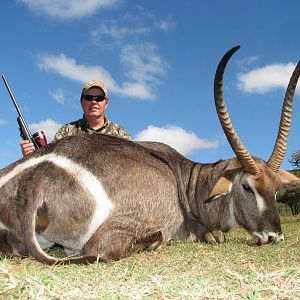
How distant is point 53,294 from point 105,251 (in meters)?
1.45

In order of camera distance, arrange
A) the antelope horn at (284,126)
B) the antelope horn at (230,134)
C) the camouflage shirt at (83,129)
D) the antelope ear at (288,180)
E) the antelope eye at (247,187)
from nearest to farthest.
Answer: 1. the antelope horn at (230,134)
2. the antelope eye at (247,187)
3. the antelope horn at (284,126)
4. the antelope ear at (288,180)
5. the camouflage shirt at (83,129)

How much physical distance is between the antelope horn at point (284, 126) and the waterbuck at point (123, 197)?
0.01 m

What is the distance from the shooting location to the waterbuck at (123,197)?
15.7 ft

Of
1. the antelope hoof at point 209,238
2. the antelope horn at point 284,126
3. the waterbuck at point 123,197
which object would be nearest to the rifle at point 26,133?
the waterbuck at point 123,197

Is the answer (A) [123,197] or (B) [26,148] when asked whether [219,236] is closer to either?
(A) [123,197]

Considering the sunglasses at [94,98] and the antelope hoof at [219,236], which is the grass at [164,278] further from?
the sunglasses at [94,98]

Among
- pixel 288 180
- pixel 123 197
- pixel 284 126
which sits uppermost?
pixel 284 126

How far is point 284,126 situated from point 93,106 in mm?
4071

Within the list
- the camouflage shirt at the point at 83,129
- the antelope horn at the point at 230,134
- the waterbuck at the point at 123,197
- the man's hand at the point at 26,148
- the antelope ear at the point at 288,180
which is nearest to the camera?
the waterbuck at the point at 123,197

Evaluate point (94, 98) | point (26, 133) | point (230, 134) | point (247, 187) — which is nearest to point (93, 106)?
point (94, 98)

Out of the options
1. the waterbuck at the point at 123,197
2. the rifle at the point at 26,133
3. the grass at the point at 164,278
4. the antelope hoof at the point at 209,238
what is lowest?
the grass at the point at 164,278

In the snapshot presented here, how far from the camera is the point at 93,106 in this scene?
9.34m

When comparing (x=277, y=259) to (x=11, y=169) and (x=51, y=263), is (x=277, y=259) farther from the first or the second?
(x=11, y=169)

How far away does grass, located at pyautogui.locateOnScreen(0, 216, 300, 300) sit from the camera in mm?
3242
